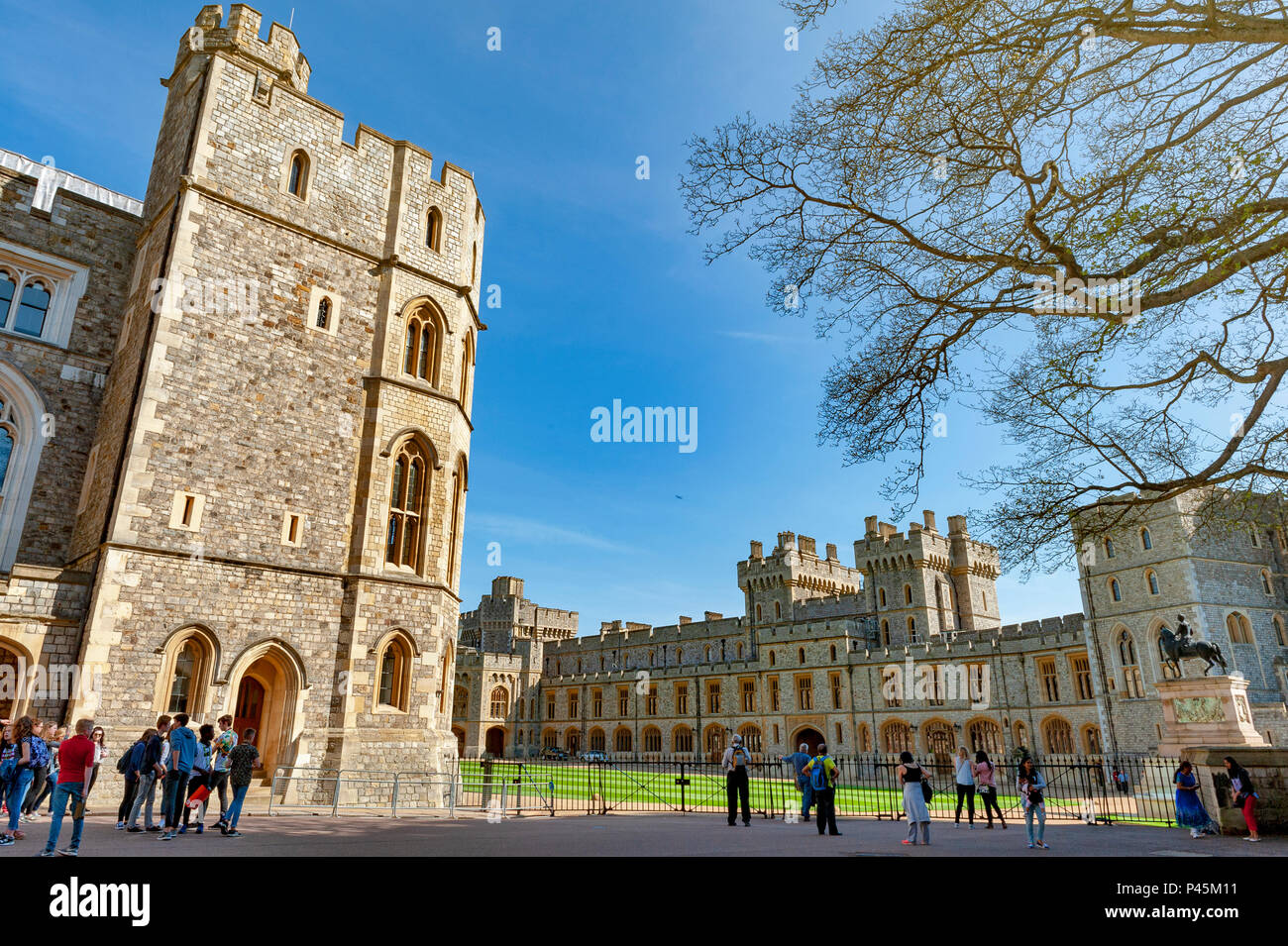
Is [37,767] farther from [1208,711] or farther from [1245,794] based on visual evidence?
[1208,711]

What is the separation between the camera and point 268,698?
12.9 metres

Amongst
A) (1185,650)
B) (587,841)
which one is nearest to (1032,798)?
(587,841)

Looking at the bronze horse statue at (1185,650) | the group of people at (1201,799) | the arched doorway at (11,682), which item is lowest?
the group of people at (1201,799)

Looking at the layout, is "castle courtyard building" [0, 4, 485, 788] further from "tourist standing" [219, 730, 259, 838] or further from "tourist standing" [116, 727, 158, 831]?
"tourist standing" [219, 730, 259, 838]

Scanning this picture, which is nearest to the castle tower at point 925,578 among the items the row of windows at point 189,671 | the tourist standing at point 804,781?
the tourist standing at point 804,781

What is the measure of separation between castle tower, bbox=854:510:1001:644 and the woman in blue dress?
1429 inches

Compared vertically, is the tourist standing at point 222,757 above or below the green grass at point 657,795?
above

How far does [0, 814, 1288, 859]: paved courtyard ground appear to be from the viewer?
7031 millimetres

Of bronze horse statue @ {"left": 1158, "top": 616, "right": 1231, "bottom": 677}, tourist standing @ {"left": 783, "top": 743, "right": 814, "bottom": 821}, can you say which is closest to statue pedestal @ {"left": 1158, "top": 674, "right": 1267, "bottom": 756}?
bronze horse statue @ {"left": 1158, "top": 616, "right": 1231, "bottom": 677}

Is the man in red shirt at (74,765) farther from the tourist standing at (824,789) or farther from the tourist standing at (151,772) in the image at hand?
the tourist standing at (824,789)

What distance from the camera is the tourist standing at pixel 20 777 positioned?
740cm

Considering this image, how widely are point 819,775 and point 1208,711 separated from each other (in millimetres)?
11192

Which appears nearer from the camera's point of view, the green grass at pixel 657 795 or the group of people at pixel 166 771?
the group of people at pixel 166 771

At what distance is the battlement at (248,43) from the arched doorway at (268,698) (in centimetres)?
1179
